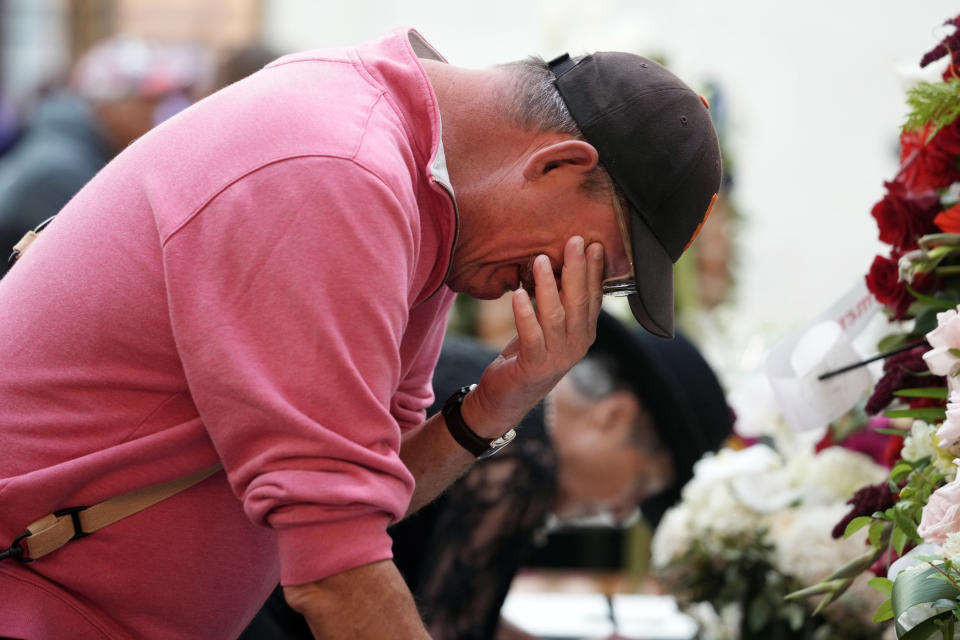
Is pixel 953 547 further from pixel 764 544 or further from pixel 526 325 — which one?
pixel 764 544

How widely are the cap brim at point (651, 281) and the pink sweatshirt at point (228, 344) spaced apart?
19 cm

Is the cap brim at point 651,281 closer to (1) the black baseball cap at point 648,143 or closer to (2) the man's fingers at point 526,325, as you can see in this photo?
(1) the black baseball cap at point 648,143

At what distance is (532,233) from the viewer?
47.7 inches

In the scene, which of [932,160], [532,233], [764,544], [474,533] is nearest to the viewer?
[532,233]

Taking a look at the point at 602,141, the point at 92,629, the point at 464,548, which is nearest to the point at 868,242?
the point at 464,548

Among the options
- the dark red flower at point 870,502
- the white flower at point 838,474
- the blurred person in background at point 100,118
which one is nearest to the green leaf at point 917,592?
the dark red flower at point 870,502

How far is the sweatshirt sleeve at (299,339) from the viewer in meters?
0.99

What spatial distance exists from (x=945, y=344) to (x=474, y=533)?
3.45 feet

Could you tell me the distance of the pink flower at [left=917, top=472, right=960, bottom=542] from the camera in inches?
40.4

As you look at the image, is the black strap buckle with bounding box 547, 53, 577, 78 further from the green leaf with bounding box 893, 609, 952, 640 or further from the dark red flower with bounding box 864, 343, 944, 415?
the green leaf with bounding box 893, 609, 952, 640

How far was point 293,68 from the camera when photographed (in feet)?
3.73

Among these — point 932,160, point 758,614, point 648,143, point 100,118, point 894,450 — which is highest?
point 648,143

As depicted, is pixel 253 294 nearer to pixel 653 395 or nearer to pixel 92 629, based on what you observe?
pixel 92 629

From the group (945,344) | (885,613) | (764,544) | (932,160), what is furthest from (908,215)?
(764,544)
